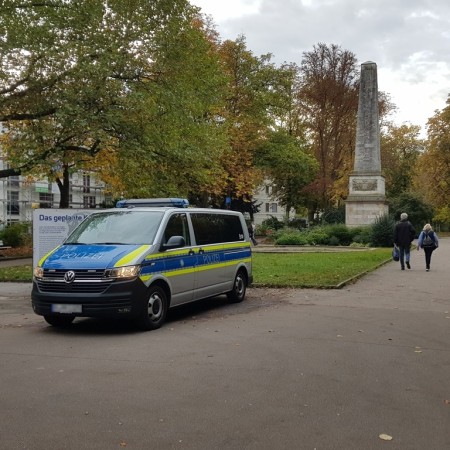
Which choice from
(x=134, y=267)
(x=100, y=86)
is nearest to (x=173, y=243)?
(x=134, y=267)

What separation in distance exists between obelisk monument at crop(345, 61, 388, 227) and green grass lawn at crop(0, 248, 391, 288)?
10.2 meters

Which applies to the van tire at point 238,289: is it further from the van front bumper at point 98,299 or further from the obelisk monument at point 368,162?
the obelisk monument at point 368,162

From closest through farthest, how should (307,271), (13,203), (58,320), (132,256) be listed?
(132,256) < (58,320) < (307,271) < (13,203)

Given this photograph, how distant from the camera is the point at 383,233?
98.4 ft

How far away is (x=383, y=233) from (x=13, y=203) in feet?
161

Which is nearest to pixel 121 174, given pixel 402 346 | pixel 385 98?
pixel 402 346

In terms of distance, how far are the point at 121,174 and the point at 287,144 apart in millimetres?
23408

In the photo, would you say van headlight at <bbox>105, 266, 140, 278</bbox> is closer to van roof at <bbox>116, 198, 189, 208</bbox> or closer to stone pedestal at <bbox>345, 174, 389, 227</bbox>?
van roof at <bbox>116, 198, 189, 208</bbox>

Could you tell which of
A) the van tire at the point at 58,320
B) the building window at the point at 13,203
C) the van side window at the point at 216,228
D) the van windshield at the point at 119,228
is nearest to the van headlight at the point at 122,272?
the van windshield at the point at 119,228

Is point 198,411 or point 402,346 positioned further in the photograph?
point 402,346

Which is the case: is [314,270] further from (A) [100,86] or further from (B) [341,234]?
(B) [341,234]

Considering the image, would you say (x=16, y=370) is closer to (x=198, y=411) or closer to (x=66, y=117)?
(x=198, y=411)

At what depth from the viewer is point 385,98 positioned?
56469 millimetres

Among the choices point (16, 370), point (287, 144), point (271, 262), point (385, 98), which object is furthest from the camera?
point (385, 98)
